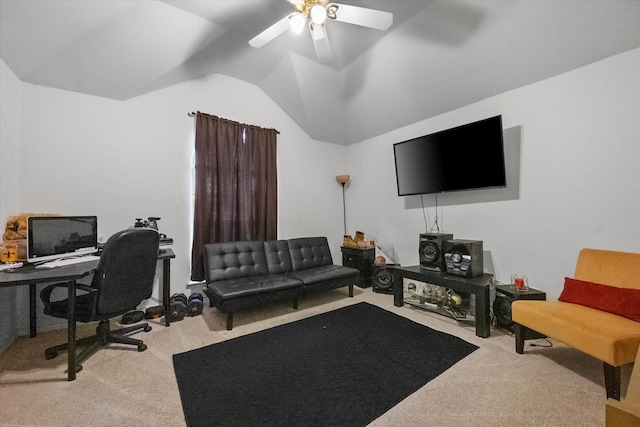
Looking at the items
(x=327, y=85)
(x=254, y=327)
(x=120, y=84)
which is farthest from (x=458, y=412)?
(x=120, y=84)

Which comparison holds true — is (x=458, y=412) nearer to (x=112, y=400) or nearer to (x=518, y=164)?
(x=112, y=400)

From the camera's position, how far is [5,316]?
2.28 metres

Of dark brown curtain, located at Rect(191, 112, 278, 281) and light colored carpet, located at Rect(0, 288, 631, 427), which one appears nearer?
light colored carpet, located at Rect(0, 288, 631, 427)

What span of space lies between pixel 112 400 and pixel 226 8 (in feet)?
10.9

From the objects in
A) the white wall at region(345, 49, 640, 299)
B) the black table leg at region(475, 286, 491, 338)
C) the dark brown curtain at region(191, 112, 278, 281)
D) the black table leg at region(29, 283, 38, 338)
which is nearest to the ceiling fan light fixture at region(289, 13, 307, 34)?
the dark brown curtain at region(191, 112, 278, 281)

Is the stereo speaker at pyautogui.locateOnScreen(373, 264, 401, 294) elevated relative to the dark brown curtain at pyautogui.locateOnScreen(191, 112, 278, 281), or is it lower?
lower

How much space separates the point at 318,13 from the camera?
190cm

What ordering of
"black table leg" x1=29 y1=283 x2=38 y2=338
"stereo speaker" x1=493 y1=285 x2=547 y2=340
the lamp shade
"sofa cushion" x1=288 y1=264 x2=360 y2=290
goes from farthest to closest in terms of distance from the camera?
1. the lamp shade
2. "sofa cushion" x1=288 y1=264 x2=360 y2=290
3. "black table leg" x1=29 y1=283 x2=38 y2=338
4. "stereo speaker" x1=493 y1=285 x2=547 y2=340

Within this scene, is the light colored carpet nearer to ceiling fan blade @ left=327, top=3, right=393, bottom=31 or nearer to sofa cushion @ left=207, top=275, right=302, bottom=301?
sofa cushion @ left=207, top=275, right=302, bottom=301

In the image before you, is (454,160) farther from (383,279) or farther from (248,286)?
(248,286)

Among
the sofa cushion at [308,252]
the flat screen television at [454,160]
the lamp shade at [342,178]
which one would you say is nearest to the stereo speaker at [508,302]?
the flat screen television at [454,160]

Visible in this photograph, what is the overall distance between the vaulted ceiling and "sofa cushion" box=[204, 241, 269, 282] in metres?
2.14

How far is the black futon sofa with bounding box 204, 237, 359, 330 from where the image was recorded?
2.71 meters

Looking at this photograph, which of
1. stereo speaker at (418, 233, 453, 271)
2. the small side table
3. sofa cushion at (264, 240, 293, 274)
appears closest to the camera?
stereo speaker at (418, 233, 453, 271)
